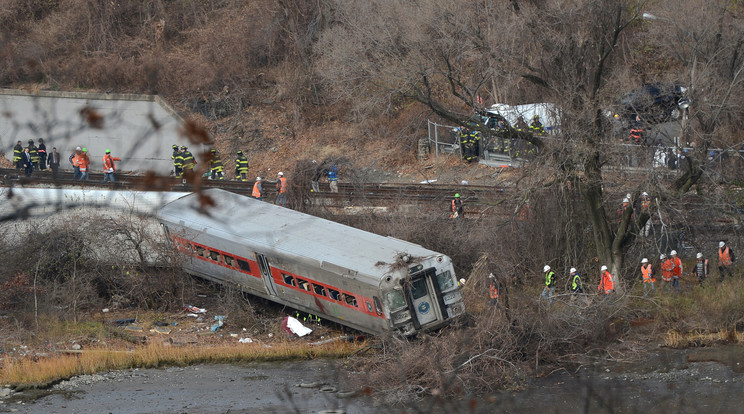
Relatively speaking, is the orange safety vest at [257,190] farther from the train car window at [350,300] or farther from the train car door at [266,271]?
the train car window at [350,300]

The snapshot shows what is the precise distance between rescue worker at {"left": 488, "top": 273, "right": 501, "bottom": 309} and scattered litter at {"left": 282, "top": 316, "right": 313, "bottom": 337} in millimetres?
4522

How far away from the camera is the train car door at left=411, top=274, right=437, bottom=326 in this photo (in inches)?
684

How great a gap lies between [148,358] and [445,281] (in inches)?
274

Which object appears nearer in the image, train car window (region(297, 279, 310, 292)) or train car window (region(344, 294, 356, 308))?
train car window (region(344, 294, 356, 308))

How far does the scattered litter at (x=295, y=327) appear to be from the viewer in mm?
19047

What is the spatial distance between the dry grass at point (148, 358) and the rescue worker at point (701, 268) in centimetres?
925

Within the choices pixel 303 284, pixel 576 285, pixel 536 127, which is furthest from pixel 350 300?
pixel 536 127

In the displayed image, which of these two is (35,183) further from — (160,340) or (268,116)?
(268,116)

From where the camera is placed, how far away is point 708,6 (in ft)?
89.8

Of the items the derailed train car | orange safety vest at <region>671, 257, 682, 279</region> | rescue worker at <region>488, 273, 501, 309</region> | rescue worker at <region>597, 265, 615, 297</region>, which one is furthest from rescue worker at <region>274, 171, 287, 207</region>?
orange safety vest at <region>671, 257, 682, 279</region>

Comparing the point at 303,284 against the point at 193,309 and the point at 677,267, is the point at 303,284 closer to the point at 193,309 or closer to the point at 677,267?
the point at 193,309

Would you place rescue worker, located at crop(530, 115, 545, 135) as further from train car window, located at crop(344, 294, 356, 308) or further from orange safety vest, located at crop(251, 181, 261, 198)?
orange safety vest, located at crop(251, 181, 261, 198)

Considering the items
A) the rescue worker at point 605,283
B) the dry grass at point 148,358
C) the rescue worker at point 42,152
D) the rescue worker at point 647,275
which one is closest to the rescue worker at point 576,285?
the rescue worker at point 605,283

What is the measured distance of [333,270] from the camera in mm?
17609
